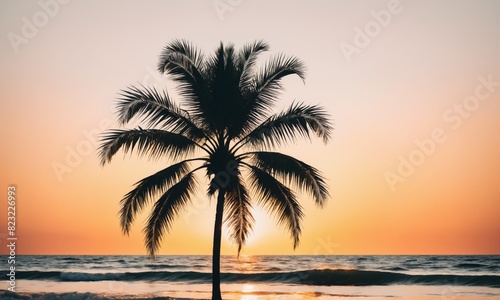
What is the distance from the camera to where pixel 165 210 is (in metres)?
17.3

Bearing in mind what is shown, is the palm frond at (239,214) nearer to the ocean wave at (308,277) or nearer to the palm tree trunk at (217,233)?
the palm tree trunk at (217,233)

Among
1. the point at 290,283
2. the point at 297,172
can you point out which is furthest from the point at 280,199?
the point at 290,283

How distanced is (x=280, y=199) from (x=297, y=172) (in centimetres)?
92

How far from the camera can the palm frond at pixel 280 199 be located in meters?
17.4

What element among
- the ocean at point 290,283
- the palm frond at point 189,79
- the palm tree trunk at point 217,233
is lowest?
the ocean at point 290,283

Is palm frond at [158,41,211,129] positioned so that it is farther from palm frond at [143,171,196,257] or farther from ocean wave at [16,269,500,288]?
ocean wave at [16,269,500,288]

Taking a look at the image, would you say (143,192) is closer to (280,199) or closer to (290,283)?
(280,199)

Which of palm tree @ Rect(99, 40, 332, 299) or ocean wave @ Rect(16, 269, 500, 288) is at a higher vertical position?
palm tree @ Rect(99, 40, 332, 299)

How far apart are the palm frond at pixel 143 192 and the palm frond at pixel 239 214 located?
2115mm

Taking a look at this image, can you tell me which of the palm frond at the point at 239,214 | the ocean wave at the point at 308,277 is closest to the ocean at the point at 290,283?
the ocean wave at the point at 308,277

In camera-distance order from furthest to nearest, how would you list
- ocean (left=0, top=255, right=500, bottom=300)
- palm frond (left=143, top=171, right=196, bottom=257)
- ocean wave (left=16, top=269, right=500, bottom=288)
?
ocean wave (left=16, top=269, right=500, bottom=288), ocean (left=0, top=255, right=500, bottom=300), palm frond (left=143, top=171, right=196, bottom=257)

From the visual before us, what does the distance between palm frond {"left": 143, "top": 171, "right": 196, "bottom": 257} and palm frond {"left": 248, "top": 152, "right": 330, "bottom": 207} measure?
2.33 metres

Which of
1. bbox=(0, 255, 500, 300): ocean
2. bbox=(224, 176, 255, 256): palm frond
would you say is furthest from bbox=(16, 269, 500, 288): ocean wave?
bbox=(224, 176, 255, 256): palm frond

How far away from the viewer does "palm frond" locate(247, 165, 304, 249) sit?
57.2 ft
